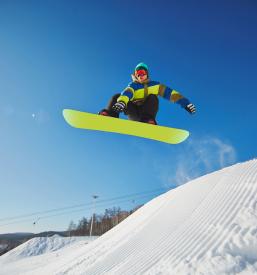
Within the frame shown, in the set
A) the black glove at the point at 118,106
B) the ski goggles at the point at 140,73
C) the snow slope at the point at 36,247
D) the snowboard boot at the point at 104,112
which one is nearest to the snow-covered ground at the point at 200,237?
the black glove at the point at 118,106

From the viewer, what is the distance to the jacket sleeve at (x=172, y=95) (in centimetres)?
787

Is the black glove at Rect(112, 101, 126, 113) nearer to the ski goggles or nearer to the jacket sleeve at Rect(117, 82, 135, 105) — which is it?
the jacket sleeve at Rect(117, 82, 135, 105)

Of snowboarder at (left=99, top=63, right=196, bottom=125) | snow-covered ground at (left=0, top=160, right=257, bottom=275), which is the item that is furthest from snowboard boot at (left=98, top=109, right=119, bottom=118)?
snow-covered ground at (left=0, top=160, right=257, bottom=275)

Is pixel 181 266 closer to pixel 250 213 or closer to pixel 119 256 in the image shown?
pixel 250 213

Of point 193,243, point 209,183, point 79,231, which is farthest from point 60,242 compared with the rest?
point 79,231

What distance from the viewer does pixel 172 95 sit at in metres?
7.96

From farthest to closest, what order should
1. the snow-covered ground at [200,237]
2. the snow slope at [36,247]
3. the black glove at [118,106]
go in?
the snow slope at [36,247] < the black glove at [118,106] < the snow-covered ground at [200,237]

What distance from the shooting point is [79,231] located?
301 ft

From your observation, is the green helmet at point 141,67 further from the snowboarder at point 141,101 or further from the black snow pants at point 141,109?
the black snow pants at point 141,109

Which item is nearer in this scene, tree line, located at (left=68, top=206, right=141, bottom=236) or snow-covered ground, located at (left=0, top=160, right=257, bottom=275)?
snow-covered ground, located at (left=0, top=160, right=257, bottom=275)

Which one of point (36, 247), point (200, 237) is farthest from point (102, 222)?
point (200, 237)

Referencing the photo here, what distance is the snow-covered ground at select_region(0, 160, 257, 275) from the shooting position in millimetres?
6371

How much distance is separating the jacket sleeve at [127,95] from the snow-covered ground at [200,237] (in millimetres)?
3866

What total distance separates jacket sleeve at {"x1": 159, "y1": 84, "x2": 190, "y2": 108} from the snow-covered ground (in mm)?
3339
